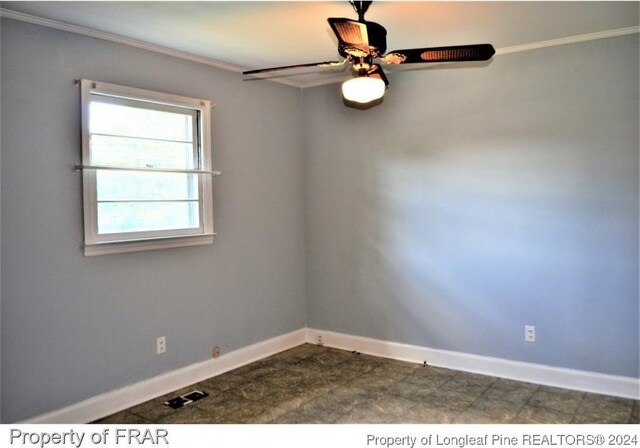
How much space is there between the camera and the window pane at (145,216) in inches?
127

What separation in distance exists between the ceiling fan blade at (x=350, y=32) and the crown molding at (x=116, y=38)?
1.67 m

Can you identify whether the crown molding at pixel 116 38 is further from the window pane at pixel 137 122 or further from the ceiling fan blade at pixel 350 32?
the ceiling fan blade at pixel 350 32

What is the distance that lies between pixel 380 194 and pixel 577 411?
212 cm

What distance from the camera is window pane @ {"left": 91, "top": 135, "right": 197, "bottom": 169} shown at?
3.19 meters

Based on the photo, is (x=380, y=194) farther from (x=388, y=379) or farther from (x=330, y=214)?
(x=388, y=379)

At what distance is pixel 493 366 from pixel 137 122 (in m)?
3.10

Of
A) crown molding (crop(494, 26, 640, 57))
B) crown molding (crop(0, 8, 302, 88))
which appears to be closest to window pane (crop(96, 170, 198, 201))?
crown molding (crop(0, 8, 302, 88))

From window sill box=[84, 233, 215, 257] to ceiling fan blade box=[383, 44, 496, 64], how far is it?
6.41 ft

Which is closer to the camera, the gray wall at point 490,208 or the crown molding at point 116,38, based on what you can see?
the crown molding at point 116,38

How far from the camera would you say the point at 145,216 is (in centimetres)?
344

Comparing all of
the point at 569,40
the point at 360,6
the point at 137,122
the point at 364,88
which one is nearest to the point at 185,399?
the point at 137,122

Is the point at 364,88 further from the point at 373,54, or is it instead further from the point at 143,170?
the point at 143,170

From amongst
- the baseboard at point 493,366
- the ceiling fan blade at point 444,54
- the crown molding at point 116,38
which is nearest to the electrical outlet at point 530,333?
the baseboard at point 493,366

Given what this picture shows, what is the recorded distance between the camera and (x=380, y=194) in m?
4.29
